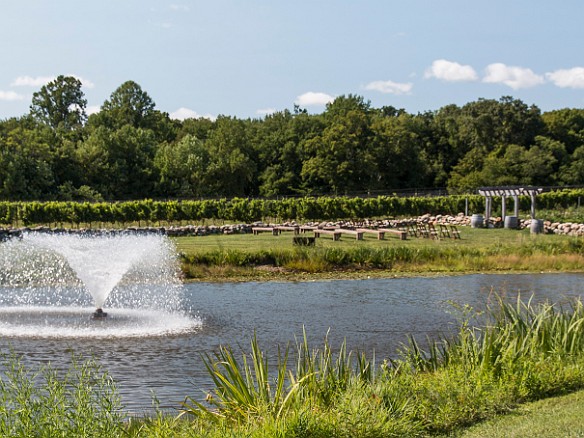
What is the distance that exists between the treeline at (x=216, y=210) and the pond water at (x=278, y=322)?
35.3 m

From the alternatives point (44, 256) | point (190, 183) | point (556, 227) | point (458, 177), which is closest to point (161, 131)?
point (190, 183)

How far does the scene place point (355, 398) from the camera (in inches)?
389

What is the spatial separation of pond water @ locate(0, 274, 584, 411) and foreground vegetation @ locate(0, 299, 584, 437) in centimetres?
173

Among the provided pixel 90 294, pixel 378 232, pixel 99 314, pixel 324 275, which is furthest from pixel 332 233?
pixel 99 314

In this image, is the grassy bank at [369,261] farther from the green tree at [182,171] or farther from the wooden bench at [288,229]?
the green tree at [182,171]

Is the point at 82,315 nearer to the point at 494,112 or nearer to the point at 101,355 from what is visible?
the point at 101,355

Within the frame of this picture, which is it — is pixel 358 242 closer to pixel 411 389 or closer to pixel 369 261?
pixel 369 261

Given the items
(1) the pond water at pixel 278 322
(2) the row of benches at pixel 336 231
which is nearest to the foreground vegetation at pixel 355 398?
(1) the pond water at pixel 278 322

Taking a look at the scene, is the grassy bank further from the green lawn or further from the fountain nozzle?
the fountain nozzle

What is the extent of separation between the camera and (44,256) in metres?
33.7

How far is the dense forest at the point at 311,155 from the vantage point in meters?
86.6

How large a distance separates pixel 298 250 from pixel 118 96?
8798 centimetres

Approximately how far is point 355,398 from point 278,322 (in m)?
11.3

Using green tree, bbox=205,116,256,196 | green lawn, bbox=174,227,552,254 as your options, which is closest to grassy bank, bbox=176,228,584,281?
green lawn, bbox=174,227,552,254
